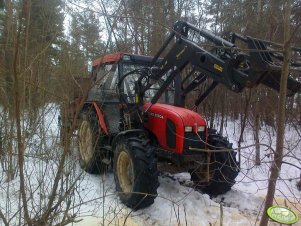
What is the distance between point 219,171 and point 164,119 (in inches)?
47.2

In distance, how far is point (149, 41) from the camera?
10125mm

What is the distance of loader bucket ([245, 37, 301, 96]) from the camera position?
3066 mm

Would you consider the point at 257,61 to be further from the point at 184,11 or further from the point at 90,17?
the point at 184,11

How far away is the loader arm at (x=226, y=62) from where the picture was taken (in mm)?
3115

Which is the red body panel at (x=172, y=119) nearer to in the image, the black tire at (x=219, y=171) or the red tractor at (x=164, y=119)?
the red tractor at (x=164, y=119)

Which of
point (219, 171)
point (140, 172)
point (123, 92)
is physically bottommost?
point (219, 171)

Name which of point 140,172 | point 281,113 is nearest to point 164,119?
point 140,172

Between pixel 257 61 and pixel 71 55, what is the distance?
6.49ft

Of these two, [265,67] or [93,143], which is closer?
[265,67]

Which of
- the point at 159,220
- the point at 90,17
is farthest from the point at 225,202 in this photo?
the point at 90,17

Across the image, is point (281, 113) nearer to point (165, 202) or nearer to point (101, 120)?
point (165, 202)

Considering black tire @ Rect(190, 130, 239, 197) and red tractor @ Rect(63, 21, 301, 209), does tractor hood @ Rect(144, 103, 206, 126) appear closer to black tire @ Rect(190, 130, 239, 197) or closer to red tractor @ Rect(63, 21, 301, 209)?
red tractor @ Rect(63, 21, 301, 209)

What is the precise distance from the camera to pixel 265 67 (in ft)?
10.2

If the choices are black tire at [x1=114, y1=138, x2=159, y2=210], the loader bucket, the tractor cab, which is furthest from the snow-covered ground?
the tractor cab
